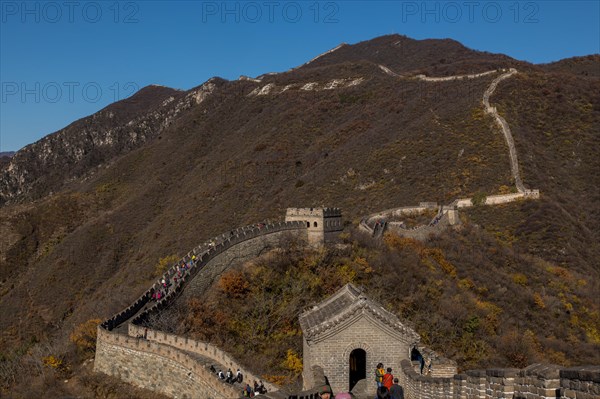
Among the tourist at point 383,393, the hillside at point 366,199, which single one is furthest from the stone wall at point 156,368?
the tourist at point 383,393

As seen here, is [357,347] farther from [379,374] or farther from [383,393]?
[383,393]

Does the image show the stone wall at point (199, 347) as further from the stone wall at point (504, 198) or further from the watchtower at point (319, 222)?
the stone wall at point (504, 198)

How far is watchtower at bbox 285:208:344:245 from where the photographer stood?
36812 mm

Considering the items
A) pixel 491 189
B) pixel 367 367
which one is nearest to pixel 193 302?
pixel 367 367

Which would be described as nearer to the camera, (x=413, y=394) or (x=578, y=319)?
(x=413, y=394)

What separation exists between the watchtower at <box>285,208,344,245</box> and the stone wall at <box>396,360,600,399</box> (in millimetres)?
24111

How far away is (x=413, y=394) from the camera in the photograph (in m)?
13.7

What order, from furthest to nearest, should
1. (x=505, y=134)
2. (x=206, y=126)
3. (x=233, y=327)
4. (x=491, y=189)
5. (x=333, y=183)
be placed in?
(x=206, y=126) → (x=333, y=183) → (x=505, y=134) → (x=491, y=189) → (x=233, y=327)

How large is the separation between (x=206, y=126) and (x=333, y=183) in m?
68.0

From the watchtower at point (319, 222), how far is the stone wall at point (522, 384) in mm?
24111

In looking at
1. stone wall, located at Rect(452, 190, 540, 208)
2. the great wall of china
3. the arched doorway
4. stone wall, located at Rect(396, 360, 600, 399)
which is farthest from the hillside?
stone wall, located at Rect(396, 360, 600, 399)

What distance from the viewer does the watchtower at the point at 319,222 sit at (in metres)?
36.8

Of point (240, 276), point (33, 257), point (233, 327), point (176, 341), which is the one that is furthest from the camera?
point (33, 257)

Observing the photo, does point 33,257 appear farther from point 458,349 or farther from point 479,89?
point 458,349
